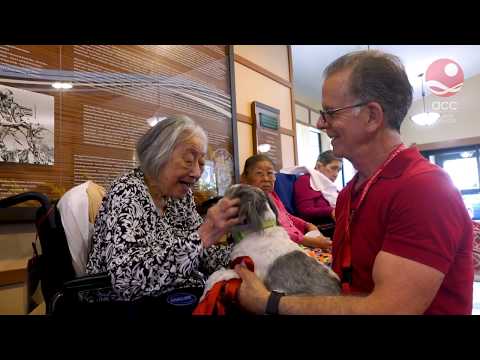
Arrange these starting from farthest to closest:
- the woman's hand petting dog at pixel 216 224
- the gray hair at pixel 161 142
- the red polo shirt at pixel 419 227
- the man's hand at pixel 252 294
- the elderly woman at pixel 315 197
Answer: the elderly woman at pixel 315 197
the gray hair at pixel 161 142
the woman's hand petting dog at pixel 216 224
the man's hand at pixel 252 294
the red polo shirt at pixel 419 227

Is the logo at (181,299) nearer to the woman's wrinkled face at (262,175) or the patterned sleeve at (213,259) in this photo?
the patterned sleeve at (213,259)

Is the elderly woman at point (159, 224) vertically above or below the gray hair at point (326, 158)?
below

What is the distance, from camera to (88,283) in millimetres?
1031

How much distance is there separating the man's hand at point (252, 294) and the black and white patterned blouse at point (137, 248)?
0.18 meters

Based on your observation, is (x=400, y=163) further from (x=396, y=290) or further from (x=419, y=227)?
(x=396, y=290)

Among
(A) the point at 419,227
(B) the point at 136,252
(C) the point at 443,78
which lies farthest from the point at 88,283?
(C) the point at 443,78

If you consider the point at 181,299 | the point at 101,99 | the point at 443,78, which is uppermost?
the point at 443,78

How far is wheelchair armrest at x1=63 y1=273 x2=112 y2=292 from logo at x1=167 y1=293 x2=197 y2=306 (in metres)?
0.19

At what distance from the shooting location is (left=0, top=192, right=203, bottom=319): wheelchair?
1048 millimetres

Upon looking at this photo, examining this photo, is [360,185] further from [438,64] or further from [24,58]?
[438,64]

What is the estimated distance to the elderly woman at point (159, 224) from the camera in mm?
1036

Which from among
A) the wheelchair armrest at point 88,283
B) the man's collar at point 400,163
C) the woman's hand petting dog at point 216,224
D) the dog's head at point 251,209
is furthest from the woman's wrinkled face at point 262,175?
the man's collar at point 400,163

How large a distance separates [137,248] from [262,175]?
145 cm
